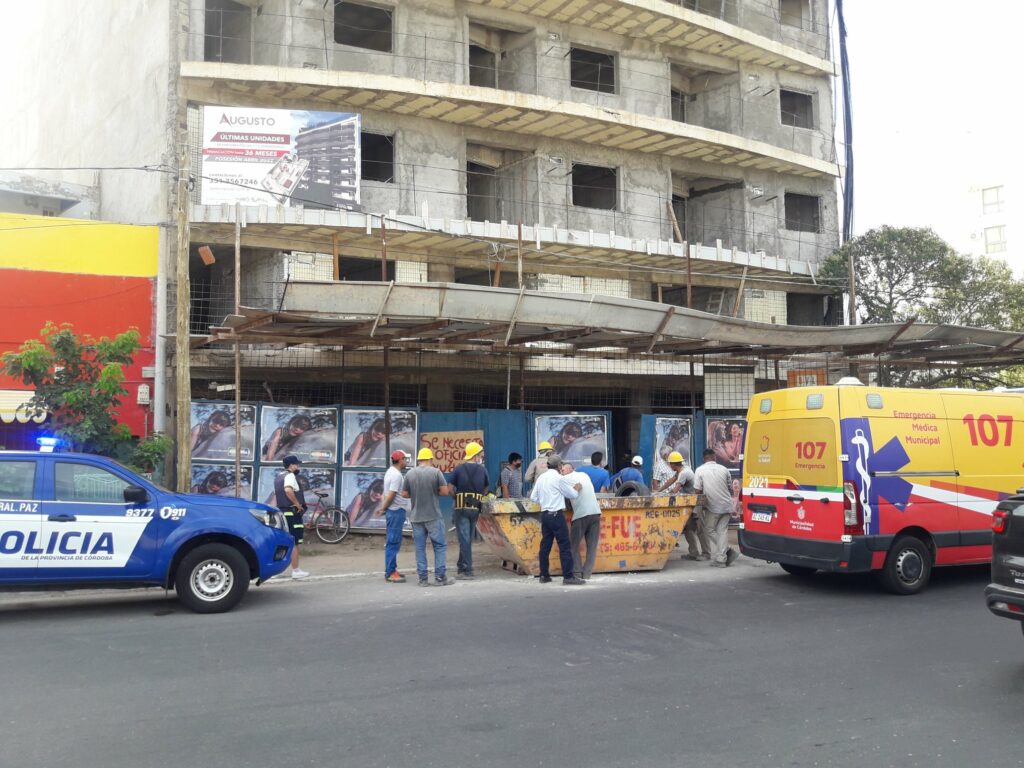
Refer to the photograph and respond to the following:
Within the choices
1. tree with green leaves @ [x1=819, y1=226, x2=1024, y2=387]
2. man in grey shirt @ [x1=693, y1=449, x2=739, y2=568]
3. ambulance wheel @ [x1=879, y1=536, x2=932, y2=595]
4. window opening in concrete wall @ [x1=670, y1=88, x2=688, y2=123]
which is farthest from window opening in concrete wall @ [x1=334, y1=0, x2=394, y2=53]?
ambulance wheel @ [x1=879, y1=536, x2=932, y2=595]

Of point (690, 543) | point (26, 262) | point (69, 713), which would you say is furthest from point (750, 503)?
point (26, 262)

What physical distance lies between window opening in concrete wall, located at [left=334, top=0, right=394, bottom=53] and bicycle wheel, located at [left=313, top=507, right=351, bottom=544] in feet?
35.9

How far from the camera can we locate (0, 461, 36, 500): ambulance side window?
8562 millimetres

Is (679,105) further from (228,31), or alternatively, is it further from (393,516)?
(393,516)

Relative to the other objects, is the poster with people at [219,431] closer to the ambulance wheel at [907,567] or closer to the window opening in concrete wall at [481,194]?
the window opening in concrete wall at [481,194]

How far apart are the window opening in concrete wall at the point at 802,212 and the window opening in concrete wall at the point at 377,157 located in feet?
37.7

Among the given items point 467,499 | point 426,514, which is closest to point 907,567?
point 467,499

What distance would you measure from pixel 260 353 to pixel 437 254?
453 cm

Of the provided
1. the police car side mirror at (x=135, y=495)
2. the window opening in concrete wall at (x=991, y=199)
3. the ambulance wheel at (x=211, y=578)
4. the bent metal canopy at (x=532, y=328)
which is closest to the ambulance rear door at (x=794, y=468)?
the bent metal canopy at (x=532, y=328)

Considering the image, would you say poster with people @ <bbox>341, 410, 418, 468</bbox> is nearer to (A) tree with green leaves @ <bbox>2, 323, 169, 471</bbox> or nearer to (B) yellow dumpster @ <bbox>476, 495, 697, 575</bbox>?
(A) tree with green leaves @ <bbox>2, 323, 169, 471</bbox>

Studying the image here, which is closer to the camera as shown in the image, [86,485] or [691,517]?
[86,485]

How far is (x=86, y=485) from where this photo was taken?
884 cm

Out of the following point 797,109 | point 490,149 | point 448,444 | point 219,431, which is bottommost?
point 448,444

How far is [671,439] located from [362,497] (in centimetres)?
596
